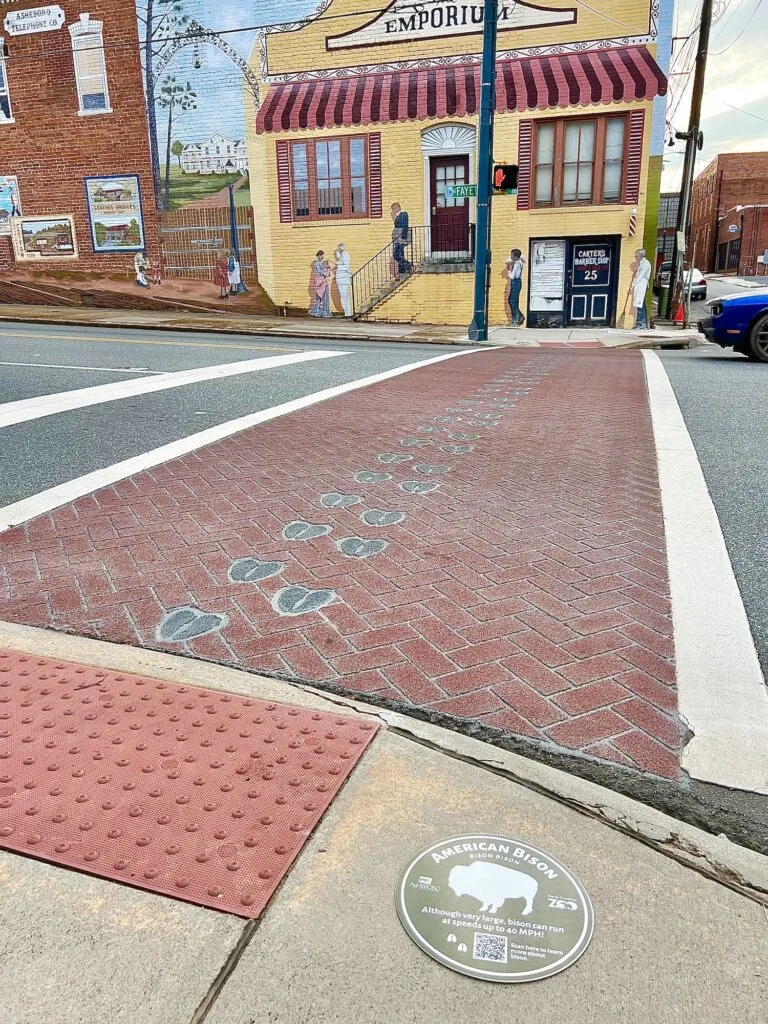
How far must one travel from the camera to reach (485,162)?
52.2 feet

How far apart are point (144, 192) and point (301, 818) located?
76.3ft

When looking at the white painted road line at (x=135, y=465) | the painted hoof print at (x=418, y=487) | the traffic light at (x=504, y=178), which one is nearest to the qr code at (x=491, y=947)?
the painted hoof print at (x=418, y=487)

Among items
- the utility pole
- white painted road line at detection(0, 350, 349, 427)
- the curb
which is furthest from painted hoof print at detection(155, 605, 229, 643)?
the utility pole

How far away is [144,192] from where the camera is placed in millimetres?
22281

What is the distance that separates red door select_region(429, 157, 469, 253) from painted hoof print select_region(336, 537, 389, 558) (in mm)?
18201

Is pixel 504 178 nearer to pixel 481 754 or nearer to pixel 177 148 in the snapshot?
pixel 177 148

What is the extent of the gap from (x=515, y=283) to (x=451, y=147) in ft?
12.4

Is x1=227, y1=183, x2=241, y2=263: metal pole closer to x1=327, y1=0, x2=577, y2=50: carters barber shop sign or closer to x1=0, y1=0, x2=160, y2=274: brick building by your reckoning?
x1=0, y1=0, x2=160, y2=274: brick building

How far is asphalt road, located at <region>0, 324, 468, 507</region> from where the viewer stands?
6145mm

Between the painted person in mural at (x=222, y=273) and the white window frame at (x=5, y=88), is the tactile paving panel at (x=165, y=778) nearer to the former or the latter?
the painted person in mural at (x=222, y=273)

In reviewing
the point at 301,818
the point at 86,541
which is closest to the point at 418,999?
the point at 301,818

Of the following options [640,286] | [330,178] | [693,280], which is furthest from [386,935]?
[693,280]

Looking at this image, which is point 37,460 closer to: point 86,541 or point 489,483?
point 86,541

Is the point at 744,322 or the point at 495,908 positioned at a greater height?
the point at 744,322
